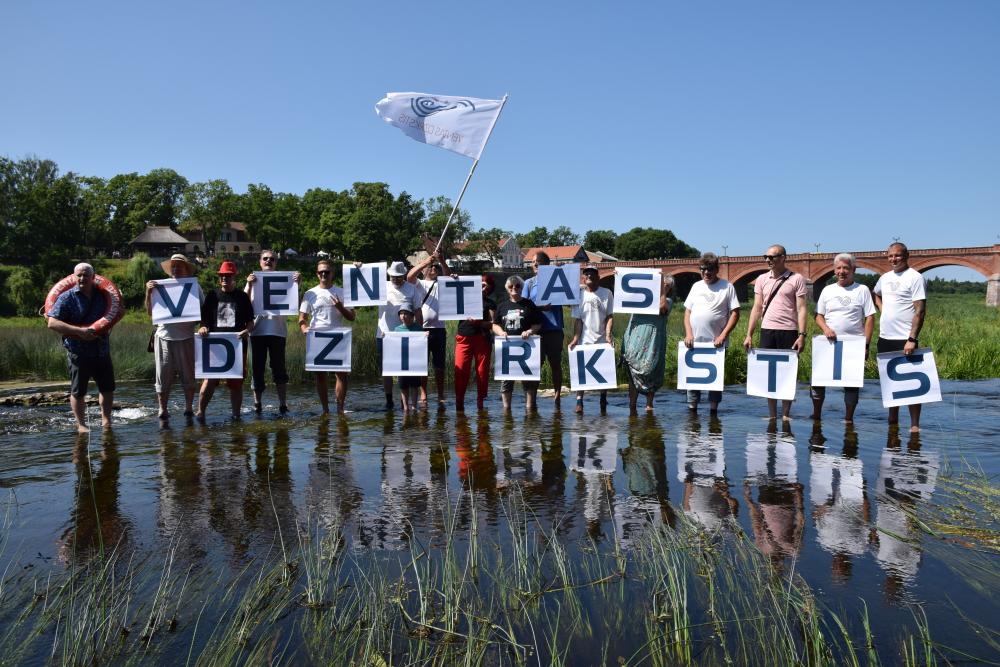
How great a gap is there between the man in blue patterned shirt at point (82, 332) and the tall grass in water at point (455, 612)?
477 cm

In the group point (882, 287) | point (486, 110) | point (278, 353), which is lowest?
point (278, 353)

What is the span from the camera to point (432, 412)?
33.9 feet

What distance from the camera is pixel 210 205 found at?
95062 mm

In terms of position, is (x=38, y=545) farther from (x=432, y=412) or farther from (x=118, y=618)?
(x=432, y=412)

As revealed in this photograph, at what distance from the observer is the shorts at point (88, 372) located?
8289mm

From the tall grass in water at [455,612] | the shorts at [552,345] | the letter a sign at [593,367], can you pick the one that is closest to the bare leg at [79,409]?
the tall grass in water at [455,612]

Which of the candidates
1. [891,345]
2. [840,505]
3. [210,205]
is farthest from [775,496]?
[210,205]

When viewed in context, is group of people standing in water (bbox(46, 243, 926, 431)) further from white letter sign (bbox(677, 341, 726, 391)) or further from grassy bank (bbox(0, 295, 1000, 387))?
grassy bank (bbox(0, 295, 1000, 387))

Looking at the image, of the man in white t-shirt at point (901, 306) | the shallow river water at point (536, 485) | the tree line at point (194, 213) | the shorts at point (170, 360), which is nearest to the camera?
the shallow river water at point (536, 485)

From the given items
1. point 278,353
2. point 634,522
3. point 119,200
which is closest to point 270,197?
point 119,200

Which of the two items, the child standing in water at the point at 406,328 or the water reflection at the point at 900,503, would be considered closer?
the water reflection at the point at 900,503

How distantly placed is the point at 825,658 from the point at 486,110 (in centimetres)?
791

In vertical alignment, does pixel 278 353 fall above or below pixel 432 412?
above

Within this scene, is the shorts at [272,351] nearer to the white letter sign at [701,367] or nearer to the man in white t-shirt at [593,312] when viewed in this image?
the man in white t-shirt at [593,312]
